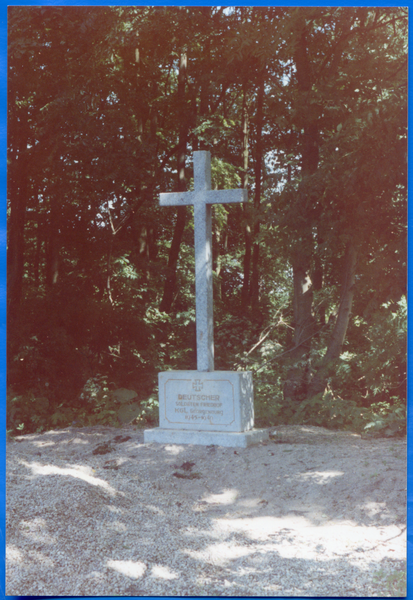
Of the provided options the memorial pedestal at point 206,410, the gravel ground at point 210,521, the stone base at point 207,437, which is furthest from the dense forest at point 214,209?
the gravel ground at point 210,521

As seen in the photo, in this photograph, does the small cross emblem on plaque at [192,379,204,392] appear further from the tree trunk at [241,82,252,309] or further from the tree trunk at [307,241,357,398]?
the tree trunk at [241,82,252,309]

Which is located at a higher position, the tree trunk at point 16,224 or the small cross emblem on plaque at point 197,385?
the tree trunk at point 16,224

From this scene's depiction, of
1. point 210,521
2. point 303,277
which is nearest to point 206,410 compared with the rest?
point 210,521

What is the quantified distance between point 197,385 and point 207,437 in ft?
1.89

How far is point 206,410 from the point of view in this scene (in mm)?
6512

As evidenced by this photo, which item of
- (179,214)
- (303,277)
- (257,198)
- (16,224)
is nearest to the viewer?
(303,277)

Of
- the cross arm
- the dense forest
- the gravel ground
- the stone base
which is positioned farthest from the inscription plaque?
the dense forest

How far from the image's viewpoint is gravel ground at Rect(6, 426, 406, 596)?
356 centimetres

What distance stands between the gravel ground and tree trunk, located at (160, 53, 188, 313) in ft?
16.3

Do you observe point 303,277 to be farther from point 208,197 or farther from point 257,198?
point 208,197

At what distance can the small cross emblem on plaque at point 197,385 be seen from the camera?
21.5 ft

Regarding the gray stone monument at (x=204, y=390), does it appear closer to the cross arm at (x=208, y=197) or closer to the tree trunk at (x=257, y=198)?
the cross arm at (x=208, y=197)

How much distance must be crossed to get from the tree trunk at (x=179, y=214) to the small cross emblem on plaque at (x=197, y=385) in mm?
4560

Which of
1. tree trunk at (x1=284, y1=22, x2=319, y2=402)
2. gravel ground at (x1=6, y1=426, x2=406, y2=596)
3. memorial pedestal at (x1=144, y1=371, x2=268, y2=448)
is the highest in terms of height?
tree trunk at (x1=284, y1=22, x2=319, y2=402)
